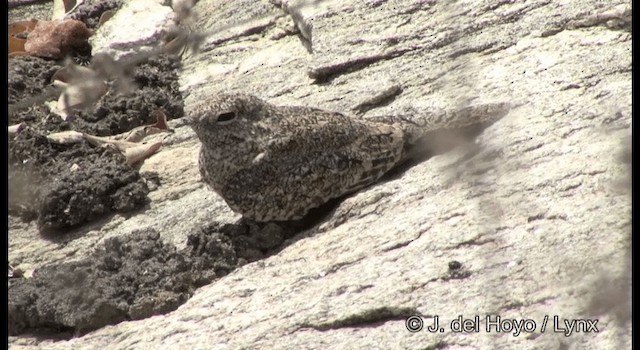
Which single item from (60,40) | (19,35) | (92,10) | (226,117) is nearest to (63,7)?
(92,10)

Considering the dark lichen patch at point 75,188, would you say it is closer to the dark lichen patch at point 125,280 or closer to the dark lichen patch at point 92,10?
the dark lichen patch at point 125,280

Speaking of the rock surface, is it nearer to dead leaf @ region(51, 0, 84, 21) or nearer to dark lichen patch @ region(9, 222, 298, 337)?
dark lichen patch @ region(9, 222, 298, 337)

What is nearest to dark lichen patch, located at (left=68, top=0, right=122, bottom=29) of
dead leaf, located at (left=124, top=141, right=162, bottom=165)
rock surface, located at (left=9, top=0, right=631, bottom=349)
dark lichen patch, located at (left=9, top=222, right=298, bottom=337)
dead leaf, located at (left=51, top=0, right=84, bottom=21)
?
dead leaf, located at (left=51, top=0, right=84, bottom=21)

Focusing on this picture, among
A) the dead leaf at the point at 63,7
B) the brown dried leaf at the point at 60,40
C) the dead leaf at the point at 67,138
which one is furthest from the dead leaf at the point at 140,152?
the dead leaf at the point at 63,7

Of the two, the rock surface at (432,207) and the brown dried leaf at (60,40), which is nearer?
the rock surface at (432,207)

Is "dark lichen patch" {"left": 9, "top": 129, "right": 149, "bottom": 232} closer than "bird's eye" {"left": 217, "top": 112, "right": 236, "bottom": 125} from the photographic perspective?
No

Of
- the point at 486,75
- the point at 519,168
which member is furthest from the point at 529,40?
the point at 519,168

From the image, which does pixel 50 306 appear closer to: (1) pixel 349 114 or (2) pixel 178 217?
(2) pixel 178 217
